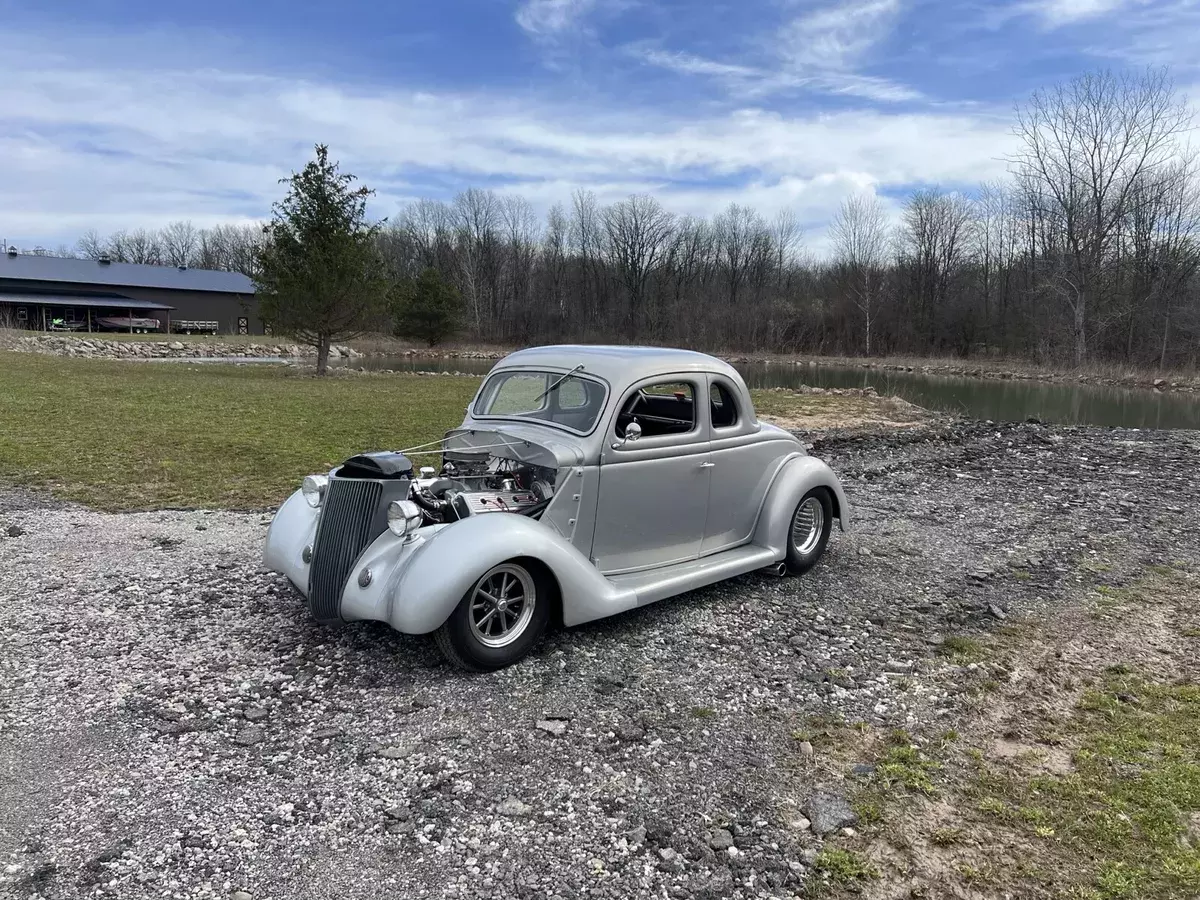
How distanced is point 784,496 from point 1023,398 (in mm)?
25401

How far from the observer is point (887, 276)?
62.7 m

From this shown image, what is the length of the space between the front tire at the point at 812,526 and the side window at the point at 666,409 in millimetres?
1368

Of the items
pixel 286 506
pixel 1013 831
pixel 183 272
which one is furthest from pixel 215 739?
pixel 183 272

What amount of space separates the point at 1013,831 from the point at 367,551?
3476 mm

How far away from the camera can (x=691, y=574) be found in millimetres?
5348

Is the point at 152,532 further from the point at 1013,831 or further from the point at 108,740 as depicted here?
the point at 1013,831

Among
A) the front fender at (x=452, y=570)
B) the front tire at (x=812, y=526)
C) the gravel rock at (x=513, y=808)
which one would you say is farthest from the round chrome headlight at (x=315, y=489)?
the front tire at (x=812, y=526)

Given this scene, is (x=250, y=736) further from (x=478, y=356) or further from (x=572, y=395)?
(x=478, y=356)

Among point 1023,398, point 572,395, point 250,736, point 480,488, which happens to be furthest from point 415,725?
point 1023,398

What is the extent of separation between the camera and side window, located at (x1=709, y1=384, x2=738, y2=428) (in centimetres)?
588

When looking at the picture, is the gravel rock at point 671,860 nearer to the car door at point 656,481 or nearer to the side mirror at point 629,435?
the car door at point 656,481

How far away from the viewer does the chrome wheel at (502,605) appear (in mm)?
4328

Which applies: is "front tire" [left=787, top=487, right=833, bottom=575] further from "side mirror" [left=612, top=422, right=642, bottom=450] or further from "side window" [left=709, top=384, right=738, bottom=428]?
"side mirror" [left=612, top=422, right=642, bottom=450]

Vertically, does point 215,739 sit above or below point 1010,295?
below
